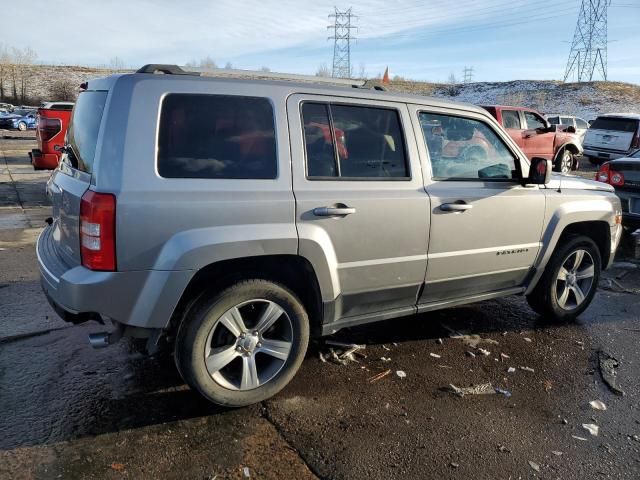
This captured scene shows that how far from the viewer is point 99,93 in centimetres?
306

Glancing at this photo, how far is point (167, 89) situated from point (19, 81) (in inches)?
2409

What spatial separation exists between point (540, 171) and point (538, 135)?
11065 mm

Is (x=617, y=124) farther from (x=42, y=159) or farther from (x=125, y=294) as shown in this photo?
(x=125, y=294)

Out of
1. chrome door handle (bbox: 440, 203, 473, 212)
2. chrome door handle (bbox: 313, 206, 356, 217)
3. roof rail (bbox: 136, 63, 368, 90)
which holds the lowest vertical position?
chrome door handle (bbox: 440, 203, 473, 212)

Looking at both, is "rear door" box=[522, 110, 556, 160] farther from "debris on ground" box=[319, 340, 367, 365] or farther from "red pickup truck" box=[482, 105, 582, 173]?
"debris on ground" box=[319, 340, 367, 365]

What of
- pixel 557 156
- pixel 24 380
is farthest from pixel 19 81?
pixel 24 380

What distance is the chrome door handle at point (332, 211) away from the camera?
3164mm

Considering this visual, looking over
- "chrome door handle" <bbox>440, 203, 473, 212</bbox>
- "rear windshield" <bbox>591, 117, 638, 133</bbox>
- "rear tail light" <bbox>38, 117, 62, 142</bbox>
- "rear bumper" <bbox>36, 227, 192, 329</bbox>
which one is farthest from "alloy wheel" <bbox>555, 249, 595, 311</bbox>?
"rear windshield" <bbox>591, 117, 638, 133</bbox>

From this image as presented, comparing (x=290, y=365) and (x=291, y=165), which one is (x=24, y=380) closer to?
(x=290, y=365)

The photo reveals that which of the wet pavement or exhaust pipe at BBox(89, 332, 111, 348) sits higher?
exhaust pipe at BBox(89, 332, 111, 348)

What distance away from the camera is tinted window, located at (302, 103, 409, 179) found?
327cm

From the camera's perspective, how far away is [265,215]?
3006 millimetres

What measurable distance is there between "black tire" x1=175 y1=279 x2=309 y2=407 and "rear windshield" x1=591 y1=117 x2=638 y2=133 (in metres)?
16.3

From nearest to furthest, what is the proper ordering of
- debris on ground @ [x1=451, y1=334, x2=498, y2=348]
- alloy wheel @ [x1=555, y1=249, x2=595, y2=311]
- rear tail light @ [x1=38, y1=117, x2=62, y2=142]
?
debris on ground @ [x1=451, y1=334, x2=498, y2=348], alloy wheel @ [x1=555, y1=249, x2=595, y2=311], rear tail light @ [x1=38, y1=117, x2=62, y2=142]
